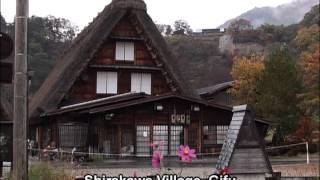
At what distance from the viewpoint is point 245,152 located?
32.4ft

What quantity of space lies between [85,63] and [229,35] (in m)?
69.0

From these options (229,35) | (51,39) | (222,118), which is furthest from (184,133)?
(229,35)

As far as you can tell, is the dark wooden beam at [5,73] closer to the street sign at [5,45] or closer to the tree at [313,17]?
the street sign at [5,45]

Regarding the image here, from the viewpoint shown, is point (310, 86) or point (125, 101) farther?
point (310, 86)

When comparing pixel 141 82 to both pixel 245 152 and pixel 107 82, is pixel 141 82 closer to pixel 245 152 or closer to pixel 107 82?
pixel 107 82

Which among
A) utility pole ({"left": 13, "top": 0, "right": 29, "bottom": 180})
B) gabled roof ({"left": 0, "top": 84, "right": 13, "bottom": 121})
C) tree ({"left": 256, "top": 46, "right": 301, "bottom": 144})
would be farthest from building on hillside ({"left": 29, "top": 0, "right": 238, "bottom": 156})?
utility pole ({"left": 13, "top": 0, "right": 29, "bottom": 180})

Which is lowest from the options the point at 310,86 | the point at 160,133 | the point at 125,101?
the point at 160,133

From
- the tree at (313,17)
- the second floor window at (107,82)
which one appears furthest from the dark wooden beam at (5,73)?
the tree at (313,17)

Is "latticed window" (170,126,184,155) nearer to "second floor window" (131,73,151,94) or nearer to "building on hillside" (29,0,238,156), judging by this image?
"building on hillside" (29,0,238,156)

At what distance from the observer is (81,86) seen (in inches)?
1109

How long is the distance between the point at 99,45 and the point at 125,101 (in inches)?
161

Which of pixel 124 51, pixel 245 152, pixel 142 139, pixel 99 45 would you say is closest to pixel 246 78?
pixel 124 51

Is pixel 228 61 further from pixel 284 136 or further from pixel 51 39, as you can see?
pixel 284 136

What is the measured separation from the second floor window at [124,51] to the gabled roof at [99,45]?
94 centimetres
